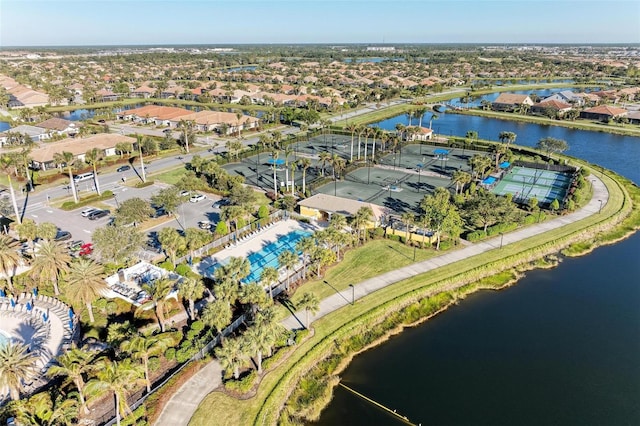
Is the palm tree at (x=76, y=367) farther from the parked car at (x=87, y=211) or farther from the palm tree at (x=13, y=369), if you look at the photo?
the parked car at (x=87, y=211)

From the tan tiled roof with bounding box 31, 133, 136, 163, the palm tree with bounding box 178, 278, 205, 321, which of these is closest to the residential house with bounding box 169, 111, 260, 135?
the tan tiled roof with bounding box 31, 133, 136, 163

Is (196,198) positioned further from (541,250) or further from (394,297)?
(541,250)

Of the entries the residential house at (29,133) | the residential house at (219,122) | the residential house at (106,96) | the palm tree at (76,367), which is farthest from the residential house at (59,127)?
the palm tree at (76,367)

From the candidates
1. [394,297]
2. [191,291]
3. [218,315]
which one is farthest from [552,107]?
[218,315]

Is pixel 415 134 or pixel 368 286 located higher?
pixel 415 134

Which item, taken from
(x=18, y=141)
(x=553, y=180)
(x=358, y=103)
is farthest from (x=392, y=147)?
(x=18, y=141)

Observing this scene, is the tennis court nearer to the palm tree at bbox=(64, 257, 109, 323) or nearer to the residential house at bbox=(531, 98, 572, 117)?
the palm tree at bbox=(64, 257, 109, 323)

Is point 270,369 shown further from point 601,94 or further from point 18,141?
point 601,94
